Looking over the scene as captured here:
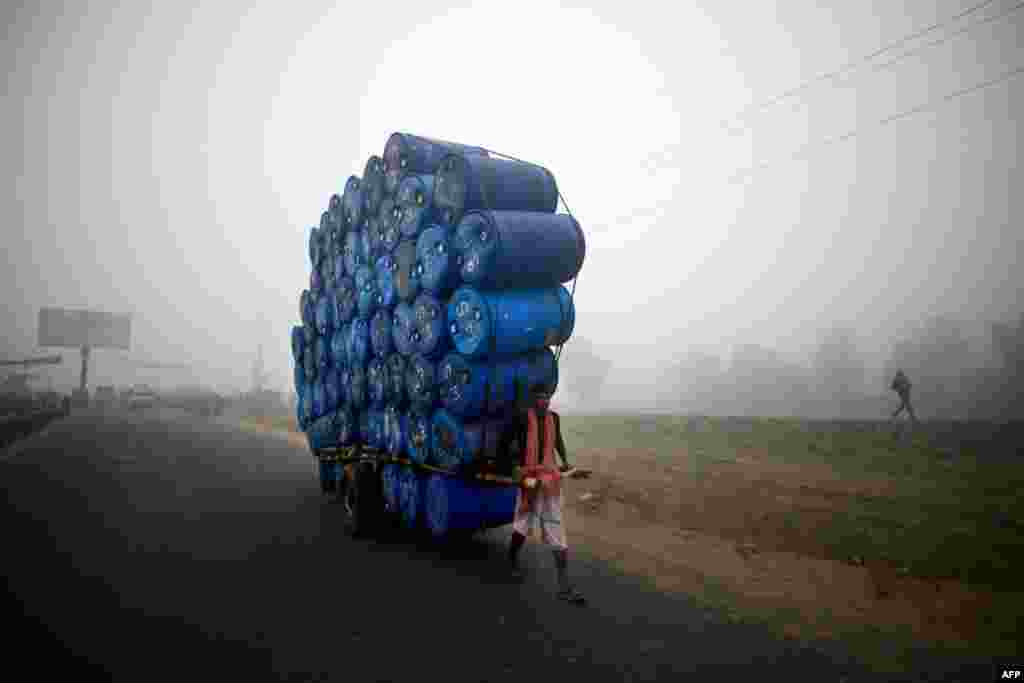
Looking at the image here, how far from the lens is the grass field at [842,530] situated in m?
4.67

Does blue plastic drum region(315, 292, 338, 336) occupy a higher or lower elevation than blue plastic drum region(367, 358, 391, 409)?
higher

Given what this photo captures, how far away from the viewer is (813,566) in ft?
20.2

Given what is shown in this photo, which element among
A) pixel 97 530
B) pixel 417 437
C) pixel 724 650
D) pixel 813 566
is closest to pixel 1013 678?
pixel 724 650

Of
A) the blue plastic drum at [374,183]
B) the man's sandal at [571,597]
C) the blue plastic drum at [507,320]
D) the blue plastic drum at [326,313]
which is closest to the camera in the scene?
the man's sandal at [571,597]

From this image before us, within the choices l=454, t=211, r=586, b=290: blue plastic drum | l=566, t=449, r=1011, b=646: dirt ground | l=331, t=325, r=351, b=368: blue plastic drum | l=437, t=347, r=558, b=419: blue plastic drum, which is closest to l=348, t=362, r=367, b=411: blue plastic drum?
l=331, t=325, r=351, b=368: blue plastic drum

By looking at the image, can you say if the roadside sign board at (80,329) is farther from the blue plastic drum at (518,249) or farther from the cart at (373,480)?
the blue plastic drum at (518,249)

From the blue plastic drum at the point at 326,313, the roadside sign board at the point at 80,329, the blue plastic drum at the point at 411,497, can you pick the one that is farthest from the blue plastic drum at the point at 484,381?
the roadside sign board at the point at 80,329

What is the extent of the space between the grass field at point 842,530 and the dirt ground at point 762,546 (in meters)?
0.03

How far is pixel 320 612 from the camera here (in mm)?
4309

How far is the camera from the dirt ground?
477cm

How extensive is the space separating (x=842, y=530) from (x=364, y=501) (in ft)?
22.2

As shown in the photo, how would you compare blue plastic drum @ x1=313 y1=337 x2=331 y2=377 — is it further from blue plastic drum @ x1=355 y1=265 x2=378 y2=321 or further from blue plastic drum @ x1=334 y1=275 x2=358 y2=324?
blue plastic drum @ x1=355 y1=265 x2=378 y2=321

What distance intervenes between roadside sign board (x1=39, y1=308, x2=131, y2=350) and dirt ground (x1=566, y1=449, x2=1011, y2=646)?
56076 millimetres

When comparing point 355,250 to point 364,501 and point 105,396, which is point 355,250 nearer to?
point 364,501
